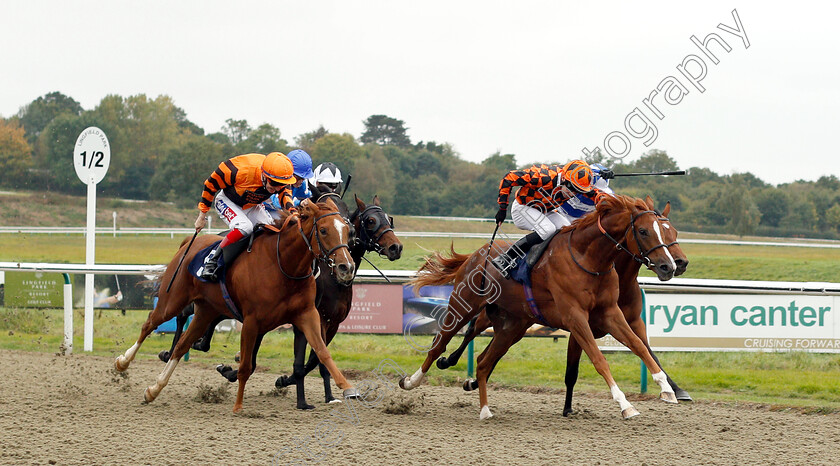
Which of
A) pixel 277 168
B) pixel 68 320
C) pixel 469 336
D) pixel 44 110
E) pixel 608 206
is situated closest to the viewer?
pixel 608 206

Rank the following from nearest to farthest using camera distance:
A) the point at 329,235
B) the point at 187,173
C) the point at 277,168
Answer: the point at 329,235, the point at 277,168, the point at 187,173

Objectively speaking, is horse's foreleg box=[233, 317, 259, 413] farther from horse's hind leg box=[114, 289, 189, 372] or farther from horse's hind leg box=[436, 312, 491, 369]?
horse's hind leg box=[436, 312, 491, 369]

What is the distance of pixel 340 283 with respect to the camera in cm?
673

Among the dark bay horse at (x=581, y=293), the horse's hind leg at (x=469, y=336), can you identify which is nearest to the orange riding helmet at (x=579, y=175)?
the dark bay horse at (x=581, y=293)

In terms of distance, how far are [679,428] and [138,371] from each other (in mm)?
5511

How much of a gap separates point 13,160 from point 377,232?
40619 millimetres

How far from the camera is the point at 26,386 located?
24.7ft

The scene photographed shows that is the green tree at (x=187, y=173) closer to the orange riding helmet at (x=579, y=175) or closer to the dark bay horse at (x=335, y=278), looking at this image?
the dark bay horse at (x=335, y=278)

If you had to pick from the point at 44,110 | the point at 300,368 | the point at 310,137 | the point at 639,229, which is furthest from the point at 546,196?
the point at 44,110

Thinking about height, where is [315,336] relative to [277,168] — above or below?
below

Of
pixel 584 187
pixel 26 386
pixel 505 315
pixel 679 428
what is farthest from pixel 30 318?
pixel 679 428

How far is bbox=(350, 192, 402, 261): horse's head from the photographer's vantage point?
21.2 feet

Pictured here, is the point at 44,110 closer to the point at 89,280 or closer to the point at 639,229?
the point at 89,280

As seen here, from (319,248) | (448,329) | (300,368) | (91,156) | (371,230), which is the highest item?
(91,156)
